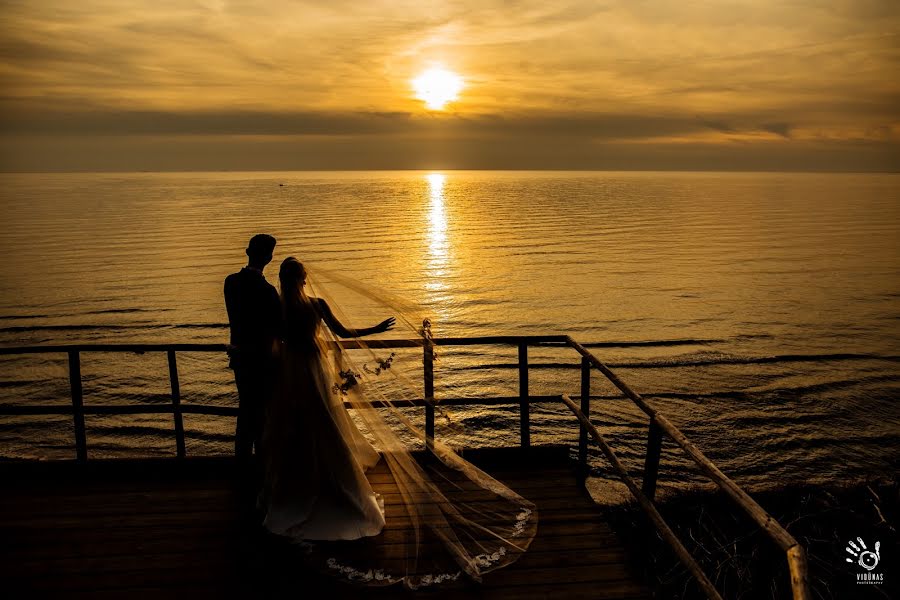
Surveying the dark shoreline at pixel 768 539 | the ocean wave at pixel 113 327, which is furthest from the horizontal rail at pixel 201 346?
the ocean wave at pixel 113 327

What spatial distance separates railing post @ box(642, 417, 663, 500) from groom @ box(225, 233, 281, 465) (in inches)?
126

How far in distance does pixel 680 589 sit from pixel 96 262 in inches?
1712

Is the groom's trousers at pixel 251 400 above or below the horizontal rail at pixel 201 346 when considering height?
below

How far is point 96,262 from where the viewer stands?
41062mm

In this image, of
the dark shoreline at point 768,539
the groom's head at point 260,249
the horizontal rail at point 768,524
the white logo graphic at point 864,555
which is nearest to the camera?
the horizontal rail at point 768,524

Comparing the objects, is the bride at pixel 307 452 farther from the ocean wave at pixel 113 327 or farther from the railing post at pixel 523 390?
the ocean wave at pixel 113 327

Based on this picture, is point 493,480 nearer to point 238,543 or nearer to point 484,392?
point 238,543

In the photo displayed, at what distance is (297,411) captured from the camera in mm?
5266

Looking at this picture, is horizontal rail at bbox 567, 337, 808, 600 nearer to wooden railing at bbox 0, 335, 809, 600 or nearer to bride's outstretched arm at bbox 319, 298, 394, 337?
wooden railing at bbox 0, 335, 809, 600

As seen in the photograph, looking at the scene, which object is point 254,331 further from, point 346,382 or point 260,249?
point 346,382

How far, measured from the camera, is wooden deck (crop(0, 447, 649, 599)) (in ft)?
14.7

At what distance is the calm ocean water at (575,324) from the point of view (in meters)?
14.9

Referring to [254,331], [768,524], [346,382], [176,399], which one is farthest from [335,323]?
[768,524]

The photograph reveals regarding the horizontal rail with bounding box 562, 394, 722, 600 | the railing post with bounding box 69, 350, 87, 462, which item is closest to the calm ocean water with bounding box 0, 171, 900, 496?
the horizontal rail with bounding box 562, 394, 722, 600
